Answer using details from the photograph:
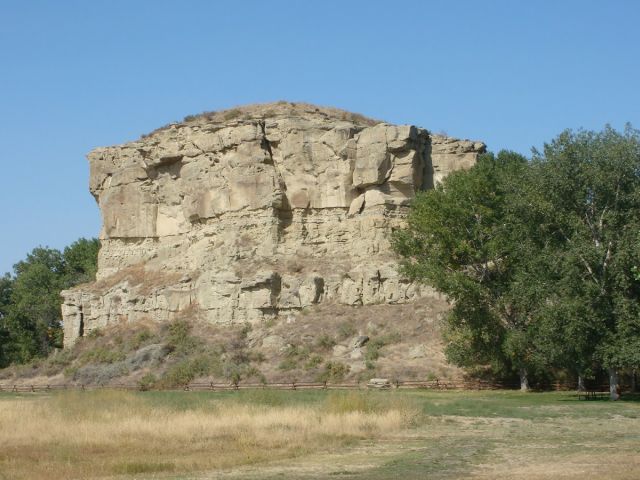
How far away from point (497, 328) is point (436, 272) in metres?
4.30

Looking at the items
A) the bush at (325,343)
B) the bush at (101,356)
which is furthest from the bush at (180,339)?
the bush at (325,343)

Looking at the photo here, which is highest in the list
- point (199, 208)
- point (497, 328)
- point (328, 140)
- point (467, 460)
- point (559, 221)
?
point (328, 140)

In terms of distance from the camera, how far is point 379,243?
5606 cm

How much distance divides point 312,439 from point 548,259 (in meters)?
16.0

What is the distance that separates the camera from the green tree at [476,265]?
42812 millimetres

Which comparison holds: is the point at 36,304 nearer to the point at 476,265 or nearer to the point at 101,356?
the point at 101,356

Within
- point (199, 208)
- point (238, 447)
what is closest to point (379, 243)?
point (199, 208)

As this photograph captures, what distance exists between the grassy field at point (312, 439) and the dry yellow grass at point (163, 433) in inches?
1.8

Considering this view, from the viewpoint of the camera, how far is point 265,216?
2286 inches

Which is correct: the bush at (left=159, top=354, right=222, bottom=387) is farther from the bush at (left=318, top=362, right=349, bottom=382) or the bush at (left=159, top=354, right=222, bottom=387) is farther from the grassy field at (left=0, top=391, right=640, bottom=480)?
the grassy field at (left=0, top=391, right=640, bottom=480)

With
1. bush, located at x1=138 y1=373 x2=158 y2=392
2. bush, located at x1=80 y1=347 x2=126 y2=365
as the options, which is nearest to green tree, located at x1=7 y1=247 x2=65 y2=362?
bush, located at x1=80 y1=347 x2=126 y2=365

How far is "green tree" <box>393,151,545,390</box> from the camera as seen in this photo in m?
42.8

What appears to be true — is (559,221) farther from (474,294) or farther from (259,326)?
(259,326)

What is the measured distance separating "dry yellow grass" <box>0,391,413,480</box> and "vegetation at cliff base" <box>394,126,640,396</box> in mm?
9971
